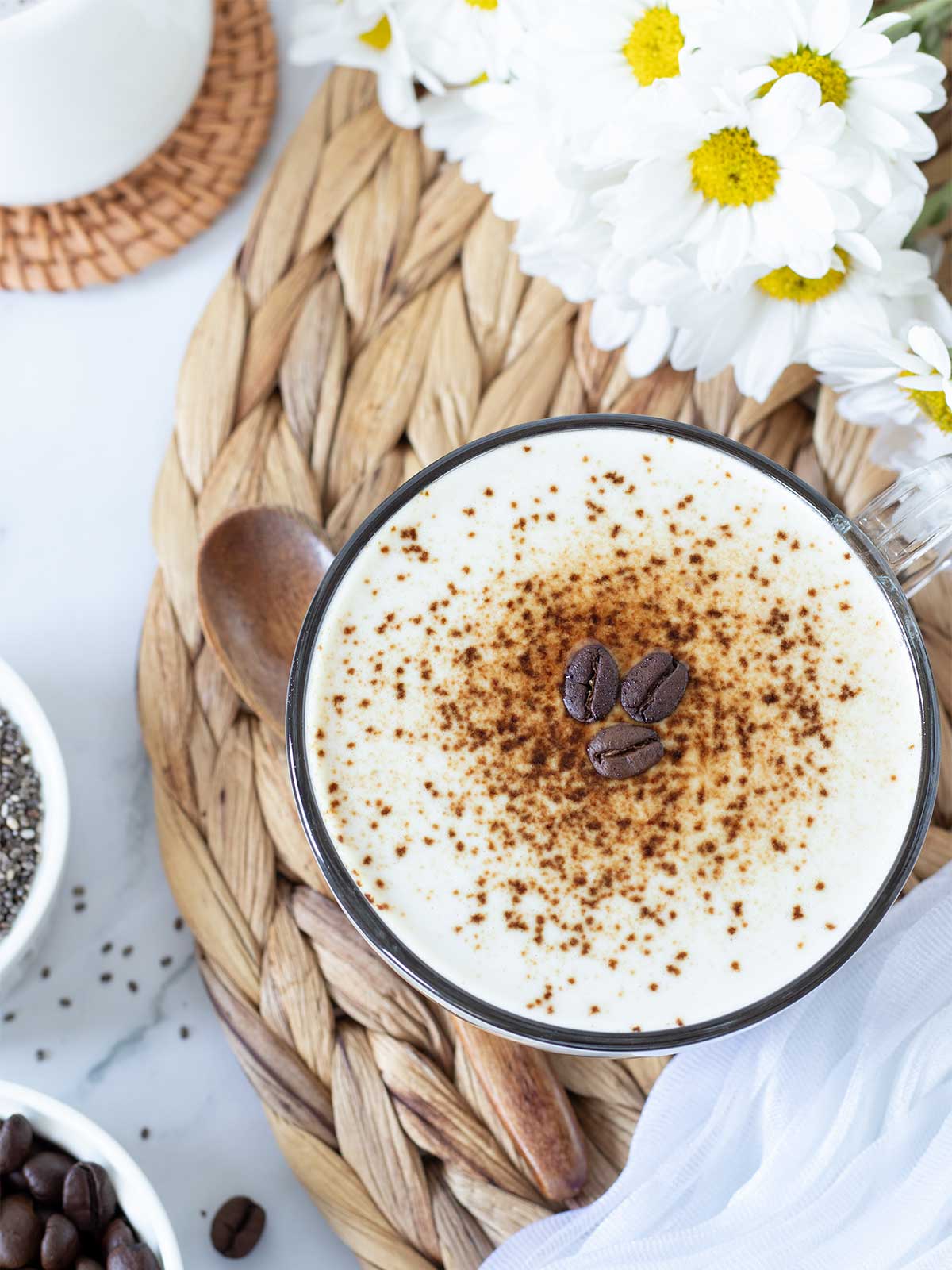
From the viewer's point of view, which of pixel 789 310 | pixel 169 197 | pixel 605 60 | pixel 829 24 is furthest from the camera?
pixel 169 197

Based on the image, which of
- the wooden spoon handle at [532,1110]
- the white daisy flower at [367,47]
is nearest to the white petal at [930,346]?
the white daisy flower at [367,47]

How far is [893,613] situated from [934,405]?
0.66 feet

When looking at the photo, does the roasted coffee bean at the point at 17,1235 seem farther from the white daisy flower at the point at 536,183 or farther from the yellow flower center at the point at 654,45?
the yellow flower center at the point at 654,45

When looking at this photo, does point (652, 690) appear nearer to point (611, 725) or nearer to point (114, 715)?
point (611, 725)

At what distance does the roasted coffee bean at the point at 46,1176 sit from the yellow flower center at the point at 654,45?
3.39 ft

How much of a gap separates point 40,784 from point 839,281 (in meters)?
0.85

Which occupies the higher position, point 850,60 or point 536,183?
point 850,60

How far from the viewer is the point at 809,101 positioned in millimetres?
948

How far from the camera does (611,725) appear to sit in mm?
1037

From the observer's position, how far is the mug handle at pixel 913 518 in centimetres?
106

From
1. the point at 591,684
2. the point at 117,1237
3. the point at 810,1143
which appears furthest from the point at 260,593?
the point at 810,1143

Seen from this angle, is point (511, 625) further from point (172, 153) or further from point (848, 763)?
→ point (172, 153)

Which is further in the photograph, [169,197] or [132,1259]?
[169,197]

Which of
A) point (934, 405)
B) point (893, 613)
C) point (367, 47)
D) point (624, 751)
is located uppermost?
point (367, 47)
